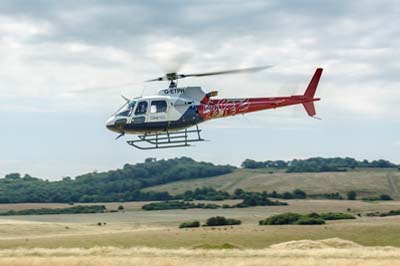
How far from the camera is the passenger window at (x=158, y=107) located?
50.2m

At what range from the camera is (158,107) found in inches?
1981

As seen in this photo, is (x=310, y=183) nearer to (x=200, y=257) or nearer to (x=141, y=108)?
(x=141, y=108)

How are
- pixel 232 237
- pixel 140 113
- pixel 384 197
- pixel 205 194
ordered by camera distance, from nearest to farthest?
pixel 140 113 < pixel 232 237 < pixel 384 197 < pixel 205 194

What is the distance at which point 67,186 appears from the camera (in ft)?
572

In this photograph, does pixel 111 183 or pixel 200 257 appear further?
pixel 111 183

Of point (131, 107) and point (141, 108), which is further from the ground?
point (131, 107)

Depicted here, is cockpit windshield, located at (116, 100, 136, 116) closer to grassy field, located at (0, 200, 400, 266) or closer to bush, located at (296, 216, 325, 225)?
grassy field, located at (0, 200, 400, 266)

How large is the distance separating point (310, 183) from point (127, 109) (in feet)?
330

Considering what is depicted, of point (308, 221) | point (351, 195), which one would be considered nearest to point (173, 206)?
point (351, 195)

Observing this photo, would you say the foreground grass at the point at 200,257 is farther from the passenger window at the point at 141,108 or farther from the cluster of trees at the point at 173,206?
the cluster of trees at the point at 173,206

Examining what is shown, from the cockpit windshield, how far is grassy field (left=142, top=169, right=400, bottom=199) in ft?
294

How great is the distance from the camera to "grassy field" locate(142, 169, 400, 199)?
5561 inches

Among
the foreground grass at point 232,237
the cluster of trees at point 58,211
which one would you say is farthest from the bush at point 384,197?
the foreground grass at point 232,237

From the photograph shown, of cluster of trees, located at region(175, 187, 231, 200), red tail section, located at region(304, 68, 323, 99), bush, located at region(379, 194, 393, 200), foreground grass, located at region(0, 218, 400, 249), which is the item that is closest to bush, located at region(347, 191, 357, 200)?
bush, located at region(379, 194, 393, 200)
